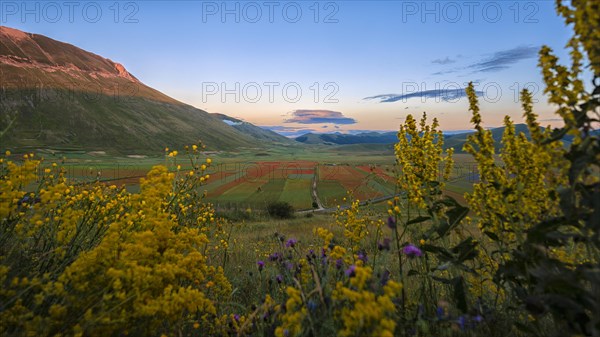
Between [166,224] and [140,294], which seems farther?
[166,224]

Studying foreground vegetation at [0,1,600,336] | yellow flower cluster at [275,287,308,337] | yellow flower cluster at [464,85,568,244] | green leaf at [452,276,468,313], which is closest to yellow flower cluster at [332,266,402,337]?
foreground vegetation at [0,1,600,336]

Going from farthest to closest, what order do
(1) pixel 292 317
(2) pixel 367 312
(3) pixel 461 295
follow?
(3) pixel 461 295
(1) pixel 292 317
(2) pixel 367 312

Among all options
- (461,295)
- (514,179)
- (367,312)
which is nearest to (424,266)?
(461,295)

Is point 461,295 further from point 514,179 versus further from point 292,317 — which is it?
point 292,317

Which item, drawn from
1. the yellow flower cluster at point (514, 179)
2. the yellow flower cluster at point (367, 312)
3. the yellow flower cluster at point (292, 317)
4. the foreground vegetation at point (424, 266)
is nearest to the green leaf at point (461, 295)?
the foreground vegetation at point (424, 266)

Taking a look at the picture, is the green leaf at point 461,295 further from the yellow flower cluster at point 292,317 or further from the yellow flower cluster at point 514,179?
the yellow flower cluster at point 292,317

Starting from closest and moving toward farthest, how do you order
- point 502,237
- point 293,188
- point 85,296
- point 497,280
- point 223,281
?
point 85,296 < point 497,280 < point 502,237 < point 223,281 < point 293,188

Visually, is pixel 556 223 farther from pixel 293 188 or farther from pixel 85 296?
pixel 293 188

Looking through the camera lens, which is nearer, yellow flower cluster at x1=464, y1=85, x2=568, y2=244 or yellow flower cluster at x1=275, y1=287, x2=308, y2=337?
yellow flower cluster at x1=275, y1=287, x2=308, y2=337

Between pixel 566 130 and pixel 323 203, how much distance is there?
4830cm

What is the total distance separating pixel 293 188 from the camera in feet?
197

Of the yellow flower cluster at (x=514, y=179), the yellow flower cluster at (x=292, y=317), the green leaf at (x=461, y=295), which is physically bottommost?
the green leaf at (x=461, y=295)

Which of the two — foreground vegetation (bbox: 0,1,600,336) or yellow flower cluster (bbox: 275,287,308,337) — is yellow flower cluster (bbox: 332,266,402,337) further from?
yellow flower cluster (bbox: 275,287,308,337)

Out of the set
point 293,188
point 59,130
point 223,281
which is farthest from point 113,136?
point 223,281
